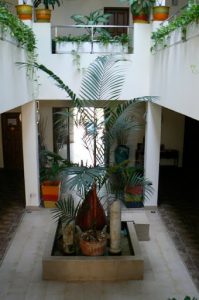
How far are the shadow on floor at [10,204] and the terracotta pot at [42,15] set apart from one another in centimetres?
426

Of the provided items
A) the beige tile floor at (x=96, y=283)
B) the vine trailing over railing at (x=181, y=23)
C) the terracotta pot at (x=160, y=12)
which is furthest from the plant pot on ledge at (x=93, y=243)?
the terracotta pot at (x=160, y=12)

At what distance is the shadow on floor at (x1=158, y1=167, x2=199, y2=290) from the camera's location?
5.95 metres

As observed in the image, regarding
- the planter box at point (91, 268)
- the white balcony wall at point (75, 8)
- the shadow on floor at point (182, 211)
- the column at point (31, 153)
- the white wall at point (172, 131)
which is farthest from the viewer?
the white wall at point (172, 131)

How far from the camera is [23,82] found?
618 cm

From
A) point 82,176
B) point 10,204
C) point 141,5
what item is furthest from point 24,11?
point 10,204

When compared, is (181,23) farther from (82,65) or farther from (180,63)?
(82,65)

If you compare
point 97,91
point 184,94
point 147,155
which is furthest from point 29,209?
point 184,94

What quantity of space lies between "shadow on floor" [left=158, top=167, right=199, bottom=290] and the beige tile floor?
0.19 m

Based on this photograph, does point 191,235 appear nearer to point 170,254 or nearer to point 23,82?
point 170,254

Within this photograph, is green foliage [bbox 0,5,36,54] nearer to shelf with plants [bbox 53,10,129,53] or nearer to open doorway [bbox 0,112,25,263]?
shelf with plants [bbox 53,10,129,53]

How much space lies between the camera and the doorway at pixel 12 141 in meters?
10.8

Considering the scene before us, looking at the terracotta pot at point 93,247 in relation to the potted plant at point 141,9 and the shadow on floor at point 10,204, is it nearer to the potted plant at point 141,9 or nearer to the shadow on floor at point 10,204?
the shadow on floor at point 10,204

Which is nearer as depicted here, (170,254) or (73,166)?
(73,166)

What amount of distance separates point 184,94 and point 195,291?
2831mm
